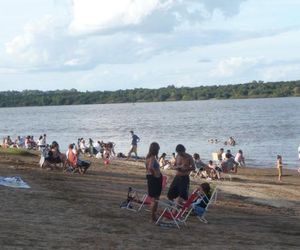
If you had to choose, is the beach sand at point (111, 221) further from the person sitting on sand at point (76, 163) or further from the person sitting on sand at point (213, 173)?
the person sitting on sand at point (213, 173)

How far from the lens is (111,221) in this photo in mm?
10805

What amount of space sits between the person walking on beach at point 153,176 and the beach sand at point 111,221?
0.37 m

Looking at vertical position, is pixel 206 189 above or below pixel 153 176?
below

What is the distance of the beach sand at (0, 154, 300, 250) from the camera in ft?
30.1

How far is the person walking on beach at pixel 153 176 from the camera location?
10.9 metres

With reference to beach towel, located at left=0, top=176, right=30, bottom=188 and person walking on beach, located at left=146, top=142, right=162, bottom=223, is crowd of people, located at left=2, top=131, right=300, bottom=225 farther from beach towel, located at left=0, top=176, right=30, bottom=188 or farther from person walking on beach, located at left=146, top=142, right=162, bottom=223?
beach towel, located at left=0, top=176, right=30, bottom=188

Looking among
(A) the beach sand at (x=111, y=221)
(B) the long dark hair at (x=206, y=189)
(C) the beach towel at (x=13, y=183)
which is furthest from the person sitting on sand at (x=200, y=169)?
(B) the long dark hair at (x=206, y=189)

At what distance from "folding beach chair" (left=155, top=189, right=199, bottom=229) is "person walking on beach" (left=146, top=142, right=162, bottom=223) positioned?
0.18 m

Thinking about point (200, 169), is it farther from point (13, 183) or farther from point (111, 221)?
point (111, 221)

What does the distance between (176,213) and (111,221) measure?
1252mm

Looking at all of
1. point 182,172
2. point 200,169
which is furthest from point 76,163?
point 182,172

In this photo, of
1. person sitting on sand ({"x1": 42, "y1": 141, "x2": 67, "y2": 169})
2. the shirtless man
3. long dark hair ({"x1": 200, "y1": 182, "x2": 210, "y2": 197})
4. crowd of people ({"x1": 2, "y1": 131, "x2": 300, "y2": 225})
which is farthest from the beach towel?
person sitting on sand ({"x1": 42, "y1": 141, "x2": 67, "y2": 169})

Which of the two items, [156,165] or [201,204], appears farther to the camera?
[201,204]

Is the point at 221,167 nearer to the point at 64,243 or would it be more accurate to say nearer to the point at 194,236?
the point at 194,236
